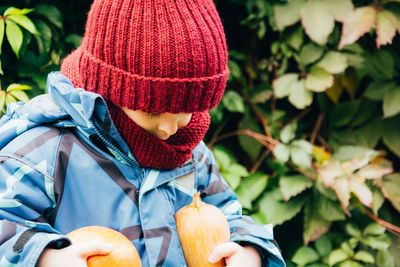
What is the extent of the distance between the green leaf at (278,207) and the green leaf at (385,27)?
69cm

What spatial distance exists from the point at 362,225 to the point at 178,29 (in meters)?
1.38

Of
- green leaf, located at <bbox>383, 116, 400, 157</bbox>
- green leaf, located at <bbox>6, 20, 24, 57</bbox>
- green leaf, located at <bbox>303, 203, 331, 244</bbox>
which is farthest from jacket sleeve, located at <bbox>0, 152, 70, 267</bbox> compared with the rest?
green leaf, located at <bbox>383, 116, 400, 157</bbox>

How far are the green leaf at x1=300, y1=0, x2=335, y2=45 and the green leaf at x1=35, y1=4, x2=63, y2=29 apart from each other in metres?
0.92

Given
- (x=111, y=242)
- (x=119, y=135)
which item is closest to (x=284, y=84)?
(x=119, y=135)

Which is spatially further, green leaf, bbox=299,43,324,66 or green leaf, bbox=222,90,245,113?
green leaf, bbox=222,90,245,113

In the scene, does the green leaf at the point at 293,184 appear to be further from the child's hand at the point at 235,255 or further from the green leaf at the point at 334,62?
the child's hand at the point at 235,255

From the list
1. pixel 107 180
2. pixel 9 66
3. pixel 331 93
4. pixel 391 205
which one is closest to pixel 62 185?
pixel 107 180

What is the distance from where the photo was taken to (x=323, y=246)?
1.87 meters

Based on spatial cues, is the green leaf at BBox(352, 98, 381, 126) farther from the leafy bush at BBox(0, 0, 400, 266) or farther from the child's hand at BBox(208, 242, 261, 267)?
the child's hand at BBox(208, 242, 261, 267)

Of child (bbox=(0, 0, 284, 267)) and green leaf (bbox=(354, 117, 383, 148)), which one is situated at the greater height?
child (bbox=(0, 0, 284, 267))

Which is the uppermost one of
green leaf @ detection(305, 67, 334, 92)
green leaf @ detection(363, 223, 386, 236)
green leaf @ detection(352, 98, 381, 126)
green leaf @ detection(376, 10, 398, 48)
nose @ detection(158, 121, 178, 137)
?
nose @ detection(158, 121, 178, 137)

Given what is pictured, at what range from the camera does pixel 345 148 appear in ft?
6.10

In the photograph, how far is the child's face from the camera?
100 cm

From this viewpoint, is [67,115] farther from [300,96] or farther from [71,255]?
[300,96]
